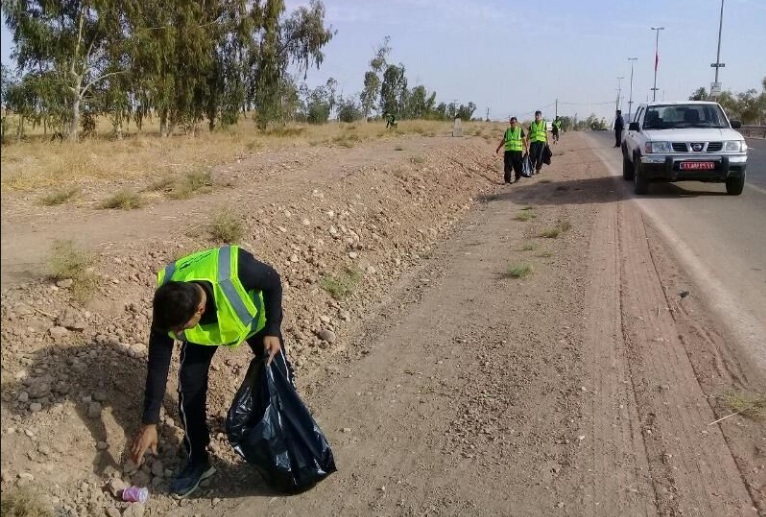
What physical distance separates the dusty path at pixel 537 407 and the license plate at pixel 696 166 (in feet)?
18.1

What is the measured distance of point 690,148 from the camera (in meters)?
12.5

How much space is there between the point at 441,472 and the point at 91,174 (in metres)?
10.5

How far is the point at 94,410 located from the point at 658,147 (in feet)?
36.8

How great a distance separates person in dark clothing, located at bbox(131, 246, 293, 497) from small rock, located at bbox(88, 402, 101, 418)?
0.61m

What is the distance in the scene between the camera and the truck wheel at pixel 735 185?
13.1 meters

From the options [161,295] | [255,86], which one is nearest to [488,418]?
[161,295]

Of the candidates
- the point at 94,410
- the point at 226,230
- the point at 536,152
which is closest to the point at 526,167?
the point at 536,152

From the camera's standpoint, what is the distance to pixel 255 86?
37.3m

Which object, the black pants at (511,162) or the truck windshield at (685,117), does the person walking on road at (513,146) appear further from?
the truck windshield at (685,117)

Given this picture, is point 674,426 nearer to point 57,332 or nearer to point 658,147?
point 57,332

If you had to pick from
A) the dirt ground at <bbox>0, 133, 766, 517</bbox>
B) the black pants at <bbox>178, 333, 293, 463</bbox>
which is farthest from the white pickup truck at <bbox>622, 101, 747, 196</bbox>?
the black pants at <bbox>178, 333, 293, 463</bbox>

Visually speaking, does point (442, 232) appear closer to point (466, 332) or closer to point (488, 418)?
point (466, 332)

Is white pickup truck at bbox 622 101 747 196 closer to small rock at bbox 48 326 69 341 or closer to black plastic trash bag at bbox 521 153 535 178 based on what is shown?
black plastic trash bag at bbox 521 153 535 178

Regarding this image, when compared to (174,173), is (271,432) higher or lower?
lower
